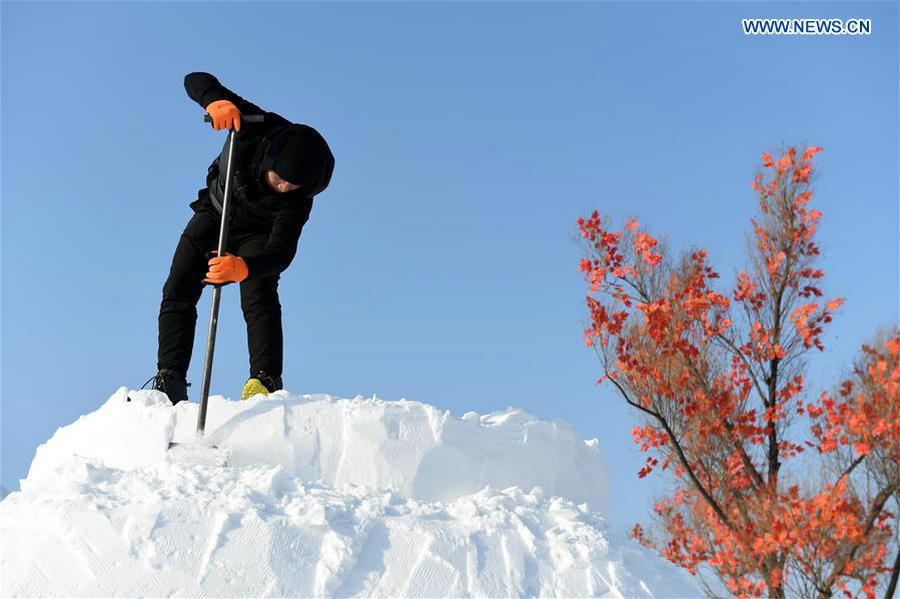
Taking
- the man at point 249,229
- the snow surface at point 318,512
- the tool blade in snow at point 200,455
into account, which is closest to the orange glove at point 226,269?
the man at point 249,229

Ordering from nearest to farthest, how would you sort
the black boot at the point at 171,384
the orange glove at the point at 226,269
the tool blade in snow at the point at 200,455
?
the tool blade in snow at the point at 200,455
the orange glove at the point at 226,269
the black boot at the point at 171,384

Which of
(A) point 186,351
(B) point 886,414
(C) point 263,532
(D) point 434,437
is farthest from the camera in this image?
(B) point 886,414

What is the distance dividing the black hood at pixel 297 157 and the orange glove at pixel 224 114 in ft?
0.92

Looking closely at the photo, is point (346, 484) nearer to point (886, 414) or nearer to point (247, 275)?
point (247, 275)

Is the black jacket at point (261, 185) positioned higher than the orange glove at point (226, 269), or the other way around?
the black jacket at point (261, 185)

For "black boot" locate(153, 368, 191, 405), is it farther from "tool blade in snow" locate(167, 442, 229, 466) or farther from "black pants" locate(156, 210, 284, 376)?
"tool blade in snow" locate(167, 442, 229, 466)

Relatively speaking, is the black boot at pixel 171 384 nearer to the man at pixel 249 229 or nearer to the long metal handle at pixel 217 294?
the man at pixel 249 229

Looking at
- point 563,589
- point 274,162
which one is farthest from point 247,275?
point 563,589

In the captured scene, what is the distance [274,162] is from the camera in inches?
231

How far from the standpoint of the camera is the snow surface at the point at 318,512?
13.6 ft

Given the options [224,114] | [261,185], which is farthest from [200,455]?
[224,114]

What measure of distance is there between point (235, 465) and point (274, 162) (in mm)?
2073

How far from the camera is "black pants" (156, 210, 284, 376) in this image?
6.45 metres

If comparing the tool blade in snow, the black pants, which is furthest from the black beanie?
the tool blade in snow
